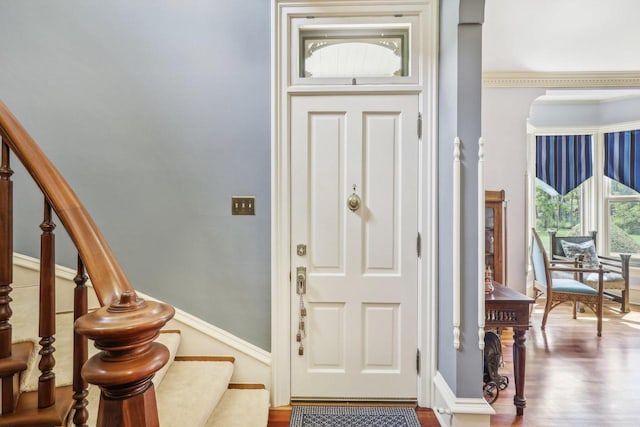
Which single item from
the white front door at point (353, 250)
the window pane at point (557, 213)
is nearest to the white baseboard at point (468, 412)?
the white front door at point (353, 250)

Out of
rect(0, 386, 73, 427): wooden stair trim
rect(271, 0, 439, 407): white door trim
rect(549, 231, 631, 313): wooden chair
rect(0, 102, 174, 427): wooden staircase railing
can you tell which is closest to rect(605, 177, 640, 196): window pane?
rect(549, 231, 631, 313): wooden chair

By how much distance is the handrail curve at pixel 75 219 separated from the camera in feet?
2.25

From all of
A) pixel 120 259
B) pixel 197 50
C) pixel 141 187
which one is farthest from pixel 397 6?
pixel 120 259

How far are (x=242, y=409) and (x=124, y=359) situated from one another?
1.45 metres

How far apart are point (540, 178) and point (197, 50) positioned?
15.9 ft

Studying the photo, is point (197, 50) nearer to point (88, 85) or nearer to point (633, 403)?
point (88, 85)

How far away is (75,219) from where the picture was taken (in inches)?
29.9

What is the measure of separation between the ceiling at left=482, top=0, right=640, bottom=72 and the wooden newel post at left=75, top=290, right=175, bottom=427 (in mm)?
3026

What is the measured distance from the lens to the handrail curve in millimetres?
685

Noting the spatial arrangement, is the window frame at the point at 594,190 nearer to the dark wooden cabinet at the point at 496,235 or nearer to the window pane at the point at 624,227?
the window pane at the point at 624,227

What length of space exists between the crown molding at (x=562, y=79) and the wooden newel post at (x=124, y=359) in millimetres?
4034

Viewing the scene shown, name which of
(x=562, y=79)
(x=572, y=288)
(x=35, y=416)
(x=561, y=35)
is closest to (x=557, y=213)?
(x=572, y=288)

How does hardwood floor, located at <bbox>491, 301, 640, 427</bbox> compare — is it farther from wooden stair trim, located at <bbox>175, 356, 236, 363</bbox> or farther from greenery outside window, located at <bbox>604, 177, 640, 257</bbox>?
wooden stair trim, located at <bbox>175, 356, 236, 363</bbox>

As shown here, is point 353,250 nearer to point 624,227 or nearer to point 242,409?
point 242,409
